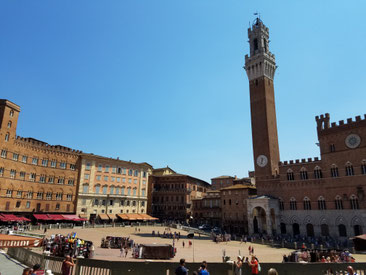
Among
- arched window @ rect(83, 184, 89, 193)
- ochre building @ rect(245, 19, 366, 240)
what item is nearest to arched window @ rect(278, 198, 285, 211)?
ochre building @ rect(245, 19, 366, 240)

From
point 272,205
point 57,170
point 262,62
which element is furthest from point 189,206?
point 262,62

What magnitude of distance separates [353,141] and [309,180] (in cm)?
946

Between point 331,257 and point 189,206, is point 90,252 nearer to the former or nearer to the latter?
point 331,257

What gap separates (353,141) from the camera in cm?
4041

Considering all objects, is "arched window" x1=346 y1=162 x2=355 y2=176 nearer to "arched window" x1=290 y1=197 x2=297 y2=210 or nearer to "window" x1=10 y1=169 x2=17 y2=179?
"arched window" x1=290 y1=197 x2=297 y2=210

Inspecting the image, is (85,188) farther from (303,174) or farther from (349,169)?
(349,169)

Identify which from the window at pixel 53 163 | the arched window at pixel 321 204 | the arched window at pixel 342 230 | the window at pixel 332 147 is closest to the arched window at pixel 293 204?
the arched window at pixel 321 204

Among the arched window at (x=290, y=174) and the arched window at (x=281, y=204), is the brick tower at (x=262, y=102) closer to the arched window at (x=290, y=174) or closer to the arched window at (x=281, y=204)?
the arched window at (x=290, y=174)

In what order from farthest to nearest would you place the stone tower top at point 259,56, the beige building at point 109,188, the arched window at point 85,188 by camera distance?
the stone tower top at point 259,56
the beige building at point 109,188
the arched window at point 85,188

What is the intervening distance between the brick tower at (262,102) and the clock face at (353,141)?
13.6 meters

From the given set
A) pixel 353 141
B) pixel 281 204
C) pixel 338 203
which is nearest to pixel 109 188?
pixel 281 204

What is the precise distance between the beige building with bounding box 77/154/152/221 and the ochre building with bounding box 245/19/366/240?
88.1ft

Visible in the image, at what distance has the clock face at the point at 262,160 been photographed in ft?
167

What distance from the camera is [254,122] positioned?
179 feet
